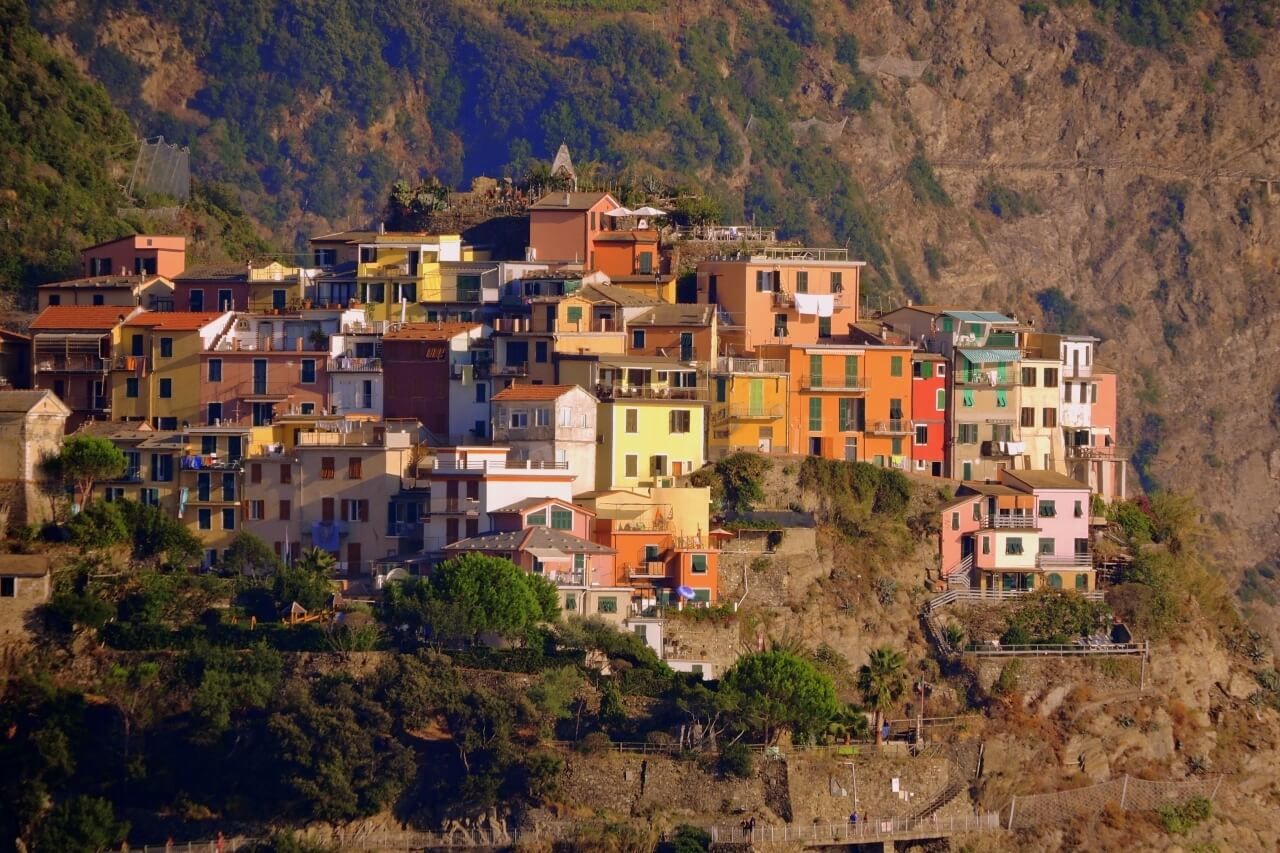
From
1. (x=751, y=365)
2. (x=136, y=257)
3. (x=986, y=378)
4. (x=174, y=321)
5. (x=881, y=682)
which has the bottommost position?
(x=881, y=682)

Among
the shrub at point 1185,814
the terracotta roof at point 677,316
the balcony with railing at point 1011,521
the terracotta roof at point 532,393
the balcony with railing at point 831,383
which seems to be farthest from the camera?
the balcony with railing at point 831,383

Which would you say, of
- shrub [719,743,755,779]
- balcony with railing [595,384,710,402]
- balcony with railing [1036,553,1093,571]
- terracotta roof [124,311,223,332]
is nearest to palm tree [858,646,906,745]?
shrub [719,743,755,779]

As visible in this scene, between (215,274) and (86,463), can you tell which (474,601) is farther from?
(215,274)

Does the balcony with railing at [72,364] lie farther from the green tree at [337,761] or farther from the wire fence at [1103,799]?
the wire fence at [1103,799]

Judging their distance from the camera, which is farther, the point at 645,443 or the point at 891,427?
the point at 891,427

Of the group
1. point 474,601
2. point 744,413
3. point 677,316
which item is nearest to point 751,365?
point 744,413

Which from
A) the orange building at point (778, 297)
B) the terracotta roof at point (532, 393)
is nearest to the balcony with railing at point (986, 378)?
the orange building at point (778, 297)

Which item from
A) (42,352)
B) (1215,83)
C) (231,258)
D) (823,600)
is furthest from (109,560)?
(1215,83)
